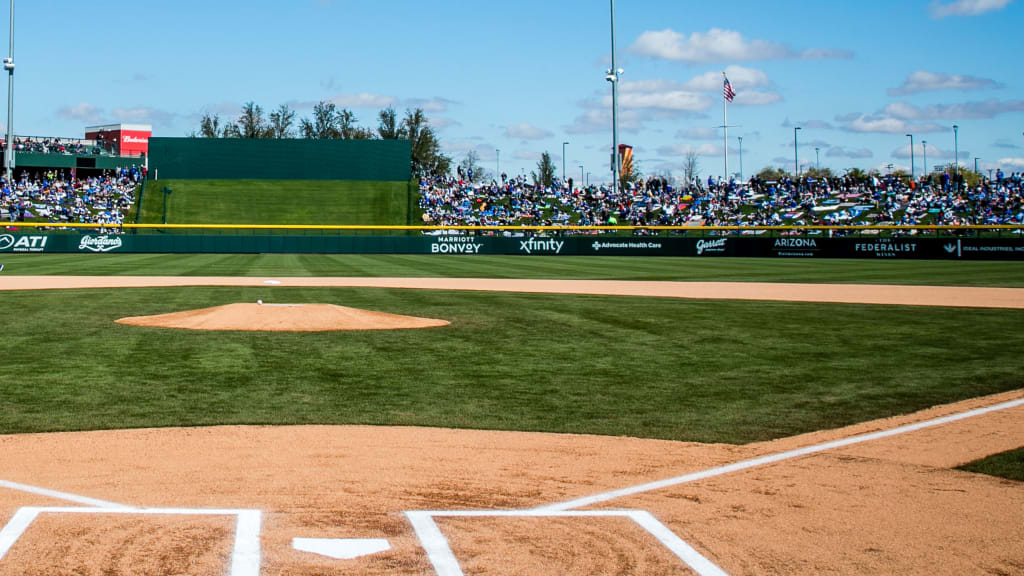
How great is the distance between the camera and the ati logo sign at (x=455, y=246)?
46.6 meters

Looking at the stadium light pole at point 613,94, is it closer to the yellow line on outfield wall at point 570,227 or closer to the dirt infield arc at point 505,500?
the yellow line on outfield wall at point 570,227

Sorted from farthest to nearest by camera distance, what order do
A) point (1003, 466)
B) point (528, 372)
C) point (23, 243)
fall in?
point (23, 243) → point (528, 372) → point (1003, 466)

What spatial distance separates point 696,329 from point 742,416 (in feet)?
21.3

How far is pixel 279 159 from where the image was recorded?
66750 mm

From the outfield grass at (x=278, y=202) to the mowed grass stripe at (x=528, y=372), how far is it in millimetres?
45436

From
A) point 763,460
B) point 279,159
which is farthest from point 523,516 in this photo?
point 279,159

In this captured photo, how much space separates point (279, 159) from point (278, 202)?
5.00 metres

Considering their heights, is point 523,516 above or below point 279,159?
below

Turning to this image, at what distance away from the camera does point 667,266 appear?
117 ft

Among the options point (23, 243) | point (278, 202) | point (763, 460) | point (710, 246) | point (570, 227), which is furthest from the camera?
point (278, 202)

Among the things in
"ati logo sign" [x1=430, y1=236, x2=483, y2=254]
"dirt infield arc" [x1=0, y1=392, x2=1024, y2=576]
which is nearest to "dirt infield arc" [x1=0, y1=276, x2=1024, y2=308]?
"dirt infield arc" [x1=0, y1=392, x2=1024, y2=576]

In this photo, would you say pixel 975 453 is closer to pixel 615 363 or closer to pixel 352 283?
pixel 615 363

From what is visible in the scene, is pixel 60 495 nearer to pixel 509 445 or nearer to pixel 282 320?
pixel 509 445

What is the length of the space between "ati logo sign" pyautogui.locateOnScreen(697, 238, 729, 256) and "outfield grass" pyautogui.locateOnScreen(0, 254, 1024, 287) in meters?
5.01
